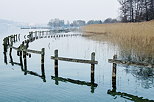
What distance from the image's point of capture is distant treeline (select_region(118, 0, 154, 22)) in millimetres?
70250

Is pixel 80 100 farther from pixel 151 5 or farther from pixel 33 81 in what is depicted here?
pixel 151 5

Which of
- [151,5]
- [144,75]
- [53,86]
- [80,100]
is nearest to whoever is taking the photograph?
[80,100]

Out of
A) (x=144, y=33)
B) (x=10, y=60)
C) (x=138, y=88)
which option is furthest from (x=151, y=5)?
(x=138, y=88)

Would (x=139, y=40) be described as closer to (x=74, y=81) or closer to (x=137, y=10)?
(x=74, y=81)

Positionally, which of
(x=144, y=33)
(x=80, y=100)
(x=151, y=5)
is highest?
(x=151, y=5)

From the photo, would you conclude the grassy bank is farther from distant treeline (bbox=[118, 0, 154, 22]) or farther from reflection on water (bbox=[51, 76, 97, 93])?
distant treeline (bbox=[118, 0, 154, 22])

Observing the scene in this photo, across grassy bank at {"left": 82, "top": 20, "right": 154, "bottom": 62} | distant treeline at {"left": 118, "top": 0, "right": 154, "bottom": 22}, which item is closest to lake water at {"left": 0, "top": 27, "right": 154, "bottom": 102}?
grassy bank at {"left": 82, "top": 20, "right": 154, "bottom": 62}

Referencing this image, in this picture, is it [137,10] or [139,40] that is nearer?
[139,40]

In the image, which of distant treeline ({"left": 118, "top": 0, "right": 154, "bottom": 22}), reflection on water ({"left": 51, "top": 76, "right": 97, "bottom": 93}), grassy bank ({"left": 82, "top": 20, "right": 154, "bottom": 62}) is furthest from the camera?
distant treeline ({"left": 118, "top": 0, "right": 154, "bottom": 22})

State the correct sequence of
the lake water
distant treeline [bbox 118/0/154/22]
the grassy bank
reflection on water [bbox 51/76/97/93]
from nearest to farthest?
the lake water
reflection on water [bbox 51/76/97/93]
the grassy bank
distant treeline [bbox 118/0/154/22]

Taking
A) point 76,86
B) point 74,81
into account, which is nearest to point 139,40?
point 74,81

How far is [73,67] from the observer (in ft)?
65.1

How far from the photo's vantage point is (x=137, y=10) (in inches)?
3164

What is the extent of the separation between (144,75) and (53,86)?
256 inches
